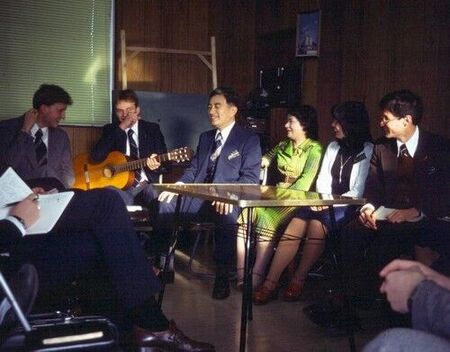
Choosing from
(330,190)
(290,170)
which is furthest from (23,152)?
(330,190)

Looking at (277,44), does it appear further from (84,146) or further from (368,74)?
(84,146)

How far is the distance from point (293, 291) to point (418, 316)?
2.35 metres

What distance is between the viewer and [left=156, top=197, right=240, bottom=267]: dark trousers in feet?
11.8

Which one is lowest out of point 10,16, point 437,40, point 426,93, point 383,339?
point 383,339

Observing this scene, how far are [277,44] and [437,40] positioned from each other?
81.8 inches

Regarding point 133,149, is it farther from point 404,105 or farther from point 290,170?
point 404,105

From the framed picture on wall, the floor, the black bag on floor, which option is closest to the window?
the framed picture on wall

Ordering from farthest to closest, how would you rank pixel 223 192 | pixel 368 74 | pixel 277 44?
1. pixel 277 44
2. pixel 368 74
3. pixel 223 192

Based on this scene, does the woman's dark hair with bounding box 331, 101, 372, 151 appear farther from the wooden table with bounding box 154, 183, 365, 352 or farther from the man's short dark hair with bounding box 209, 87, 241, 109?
the wooden table with bounding box 154, 183, 365, 352

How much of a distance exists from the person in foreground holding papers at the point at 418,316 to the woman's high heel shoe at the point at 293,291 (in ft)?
7.33

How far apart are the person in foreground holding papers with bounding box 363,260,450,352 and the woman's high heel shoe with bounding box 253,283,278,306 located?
2.15m

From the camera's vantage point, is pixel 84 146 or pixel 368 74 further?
pixel 84 146

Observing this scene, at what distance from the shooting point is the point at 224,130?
3.94 metres

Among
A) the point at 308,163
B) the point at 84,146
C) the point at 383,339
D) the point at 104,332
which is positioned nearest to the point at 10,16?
the point at 84,146
